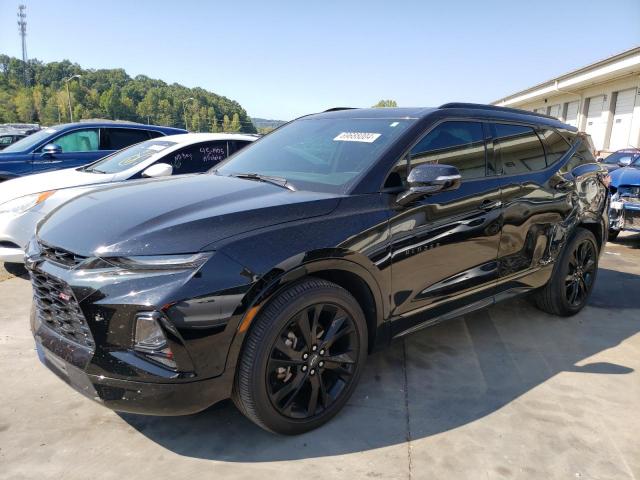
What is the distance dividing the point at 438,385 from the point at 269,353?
4.61 feet

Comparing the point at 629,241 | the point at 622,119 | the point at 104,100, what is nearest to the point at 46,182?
the point at 629,241

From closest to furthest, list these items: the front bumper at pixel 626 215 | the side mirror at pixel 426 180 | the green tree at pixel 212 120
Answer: the side mirror at pixel 426 180 < the front bumper at pixel 626 215 < the green tree at pixel 212 120

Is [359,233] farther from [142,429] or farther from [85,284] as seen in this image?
[142,429]

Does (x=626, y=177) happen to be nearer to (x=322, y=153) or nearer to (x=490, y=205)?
(x=490, y=205)

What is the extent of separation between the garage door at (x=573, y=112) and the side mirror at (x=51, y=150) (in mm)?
25813

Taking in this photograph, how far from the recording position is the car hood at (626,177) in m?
7.54

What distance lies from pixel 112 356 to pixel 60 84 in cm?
12415

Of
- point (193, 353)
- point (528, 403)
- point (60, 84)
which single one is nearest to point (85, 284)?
point (193, 353)

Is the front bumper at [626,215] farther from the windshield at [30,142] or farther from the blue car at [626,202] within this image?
the windshield at [30,142]

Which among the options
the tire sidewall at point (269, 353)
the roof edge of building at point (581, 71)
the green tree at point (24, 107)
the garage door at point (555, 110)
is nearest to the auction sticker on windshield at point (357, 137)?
the tire sidewall at point (269, 353)

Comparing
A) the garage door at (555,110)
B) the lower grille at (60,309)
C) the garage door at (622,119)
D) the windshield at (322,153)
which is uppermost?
the garage door at (555,110)

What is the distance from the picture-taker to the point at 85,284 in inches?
83.8

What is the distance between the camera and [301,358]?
2.48m

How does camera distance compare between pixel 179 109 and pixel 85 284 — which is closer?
pixel 85 284
